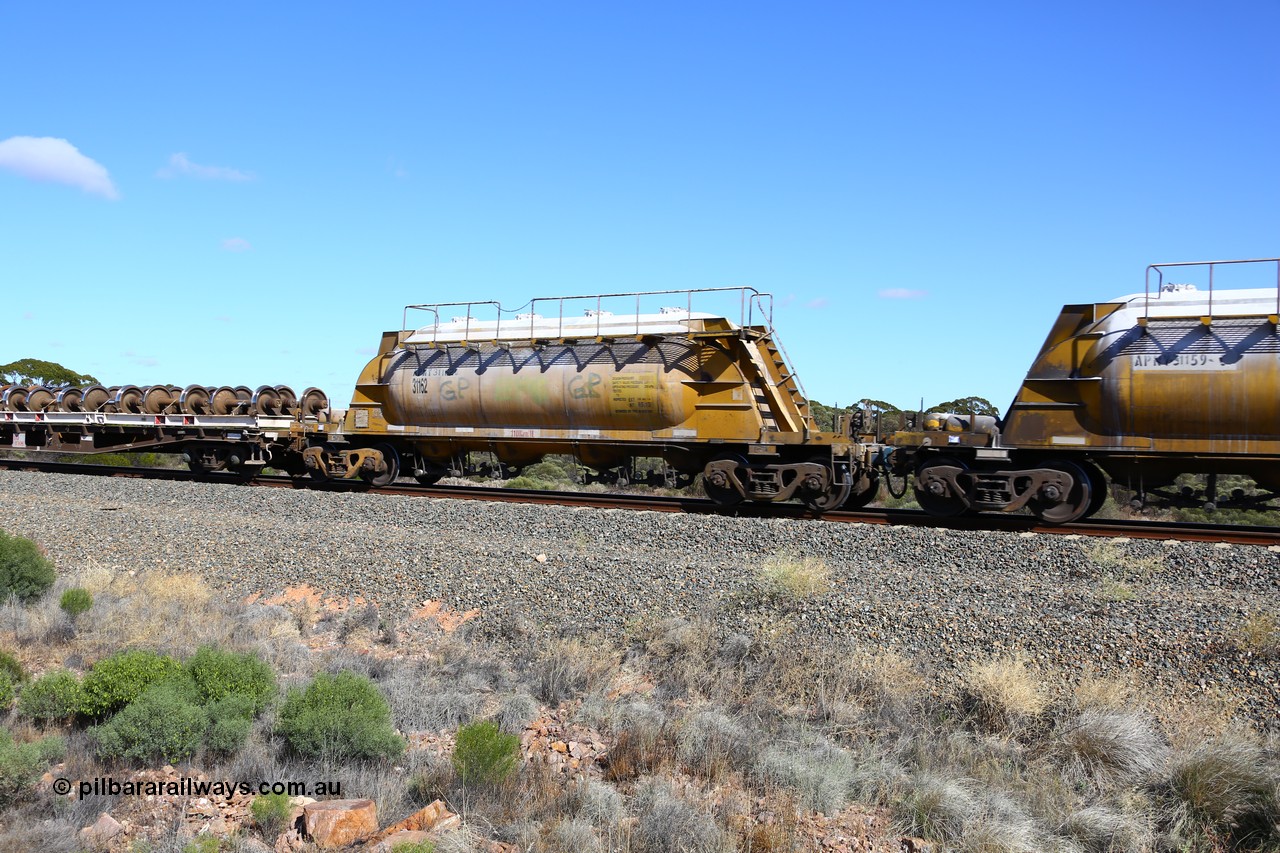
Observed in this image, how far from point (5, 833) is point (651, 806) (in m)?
3.84

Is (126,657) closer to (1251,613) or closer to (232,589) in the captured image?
(232,589)

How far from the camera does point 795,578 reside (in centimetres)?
978

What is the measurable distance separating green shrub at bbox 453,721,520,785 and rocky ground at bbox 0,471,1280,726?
3187 millimetres

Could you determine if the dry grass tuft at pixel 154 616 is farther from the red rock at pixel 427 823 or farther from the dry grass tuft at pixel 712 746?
the dry grass tuft at pixel 712 746

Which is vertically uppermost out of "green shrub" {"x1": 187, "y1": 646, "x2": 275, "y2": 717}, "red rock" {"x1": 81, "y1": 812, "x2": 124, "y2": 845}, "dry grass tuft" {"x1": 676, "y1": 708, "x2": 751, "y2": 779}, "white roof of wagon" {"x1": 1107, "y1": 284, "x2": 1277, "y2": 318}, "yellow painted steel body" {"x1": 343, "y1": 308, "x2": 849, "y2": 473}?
"white roof of wagon" {"x1": 1107, "y1": 284, "x2": 1277, "y2": 318}

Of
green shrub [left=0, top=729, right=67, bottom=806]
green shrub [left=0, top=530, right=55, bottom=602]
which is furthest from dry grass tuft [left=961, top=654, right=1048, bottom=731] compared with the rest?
green shrub [left=0, top=530, right=55, bottom=602]

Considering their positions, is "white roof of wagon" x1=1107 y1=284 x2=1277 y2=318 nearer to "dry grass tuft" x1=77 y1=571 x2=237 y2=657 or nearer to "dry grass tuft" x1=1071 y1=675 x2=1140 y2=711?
"dry grass tuft" x1=1071 y1=675 x2=1140 y2=711

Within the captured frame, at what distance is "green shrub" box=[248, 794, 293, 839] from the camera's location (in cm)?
568

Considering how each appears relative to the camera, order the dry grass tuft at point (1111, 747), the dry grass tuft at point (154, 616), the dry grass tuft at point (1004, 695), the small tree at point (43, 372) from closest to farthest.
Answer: the dry grass tuft at point (1111, 747) → the dry grass tuft at point (1004, 695) → the dry grass tuft at point (154, 616) → the small tree at point (43, 372)

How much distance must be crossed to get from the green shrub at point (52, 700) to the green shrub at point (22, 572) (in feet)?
13.2

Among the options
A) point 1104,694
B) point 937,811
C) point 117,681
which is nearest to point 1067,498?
point 1104,694

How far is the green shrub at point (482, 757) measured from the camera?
A: 6.14 metres

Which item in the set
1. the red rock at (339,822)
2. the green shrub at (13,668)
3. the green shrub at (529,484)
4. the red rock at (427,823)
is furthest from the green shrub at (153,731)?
the green shrub at (529,484)

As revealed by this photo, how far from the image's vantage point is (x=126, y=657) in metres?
7.52
